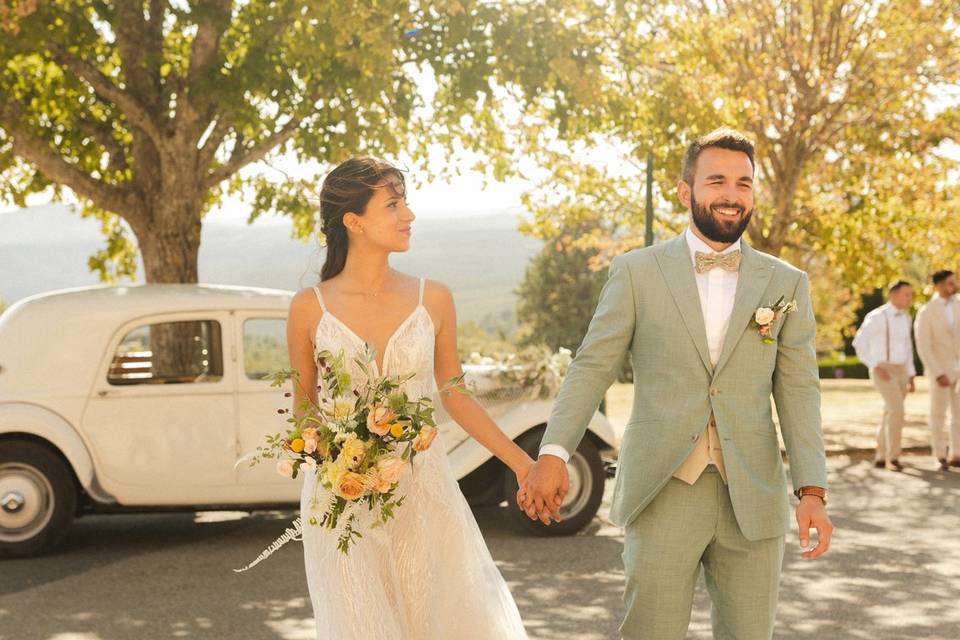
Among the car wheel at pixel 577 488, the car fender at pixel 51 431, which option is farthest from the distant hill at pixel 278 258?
the car fender at pixel 51 431

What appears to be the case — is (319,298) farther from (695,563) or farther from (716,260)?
(695,563)

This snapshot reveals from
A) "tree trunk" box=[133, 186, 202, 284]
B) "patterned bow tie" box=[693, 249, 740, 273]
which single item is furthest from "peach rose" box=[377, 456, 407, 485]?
"tree trunk" box=[133, 186, 202, 284]

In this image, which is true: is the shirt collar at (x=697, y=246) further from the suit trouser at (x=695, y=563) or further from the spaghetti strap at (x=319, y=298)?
the spaghetti strap at (x=319, y=298)

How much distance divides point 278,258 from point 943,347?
137889 mm

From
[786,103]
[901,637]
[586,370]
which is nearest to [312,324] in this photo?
[586,370]

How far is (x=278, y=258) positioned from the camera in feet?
487

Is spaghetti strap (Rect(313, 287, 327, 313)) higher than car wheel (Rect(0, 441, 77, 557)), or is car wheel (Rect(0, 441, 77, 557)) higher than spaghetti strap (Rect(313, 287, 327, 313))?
spaghetti strap (Rect(313, 287, 327, 313))

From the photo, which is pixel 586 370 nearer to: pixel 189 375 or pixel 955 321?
Result: pixel 189 375

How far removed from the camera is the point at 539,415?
9711mm

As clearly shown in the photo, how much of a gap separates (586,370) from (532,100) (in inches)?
426

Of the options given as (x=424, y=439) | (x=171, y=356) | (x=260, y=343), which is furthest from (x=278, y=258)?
(x=424, y=439)

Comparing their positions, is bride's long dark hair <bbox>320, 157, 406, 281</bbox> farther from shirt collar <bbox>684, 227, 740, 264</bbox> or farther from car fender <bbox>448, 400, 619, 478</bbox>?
car fender <bbox>448, 400, 619, 478</bbox>

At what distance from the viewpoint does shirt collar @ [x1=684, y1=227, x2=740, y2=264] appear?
13.8 feet

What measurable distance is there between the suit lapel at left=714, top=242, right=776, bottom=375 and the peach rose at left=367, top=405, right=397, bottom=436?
3.38 feet
